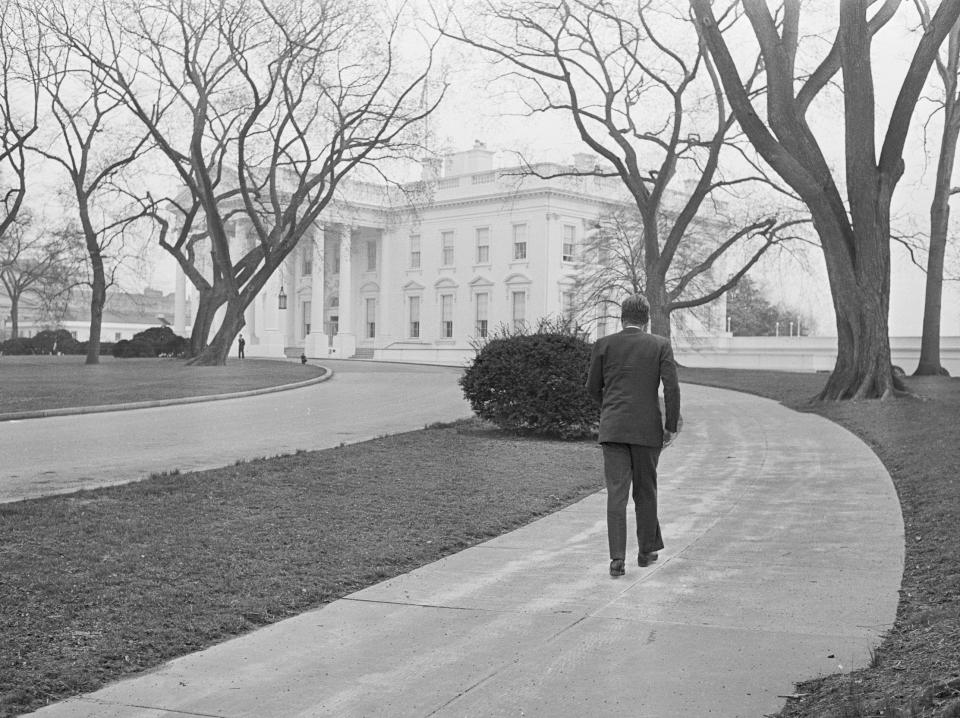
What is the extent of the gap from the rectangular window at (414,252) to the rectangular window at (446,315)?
3585 mm

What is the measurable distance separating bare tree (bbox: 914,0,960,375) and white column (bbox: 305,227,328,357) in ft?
148

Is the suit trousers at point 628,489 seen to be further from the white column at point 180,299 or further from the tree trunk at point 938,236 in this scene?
the white column at point 180,299

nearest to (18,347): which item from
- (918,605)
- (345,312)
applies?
(345,312)

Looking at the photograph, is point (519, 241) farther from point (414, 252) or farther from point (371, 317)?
point (371, 317)

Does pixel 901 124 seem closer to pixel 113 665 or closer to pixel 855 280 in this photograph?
pixel 855 280

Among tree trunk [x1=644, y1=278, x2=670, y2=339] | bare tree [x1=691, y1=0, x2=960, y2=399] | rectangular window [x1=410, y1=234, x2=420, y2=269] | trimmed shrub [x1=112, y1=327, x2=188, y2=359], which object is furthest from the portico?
bare tree [x1=691, y1=0, x2=960, y2=399]

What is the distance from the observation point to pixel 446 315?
8081cm

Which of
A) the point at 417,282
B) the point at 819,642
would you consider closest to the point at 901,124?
the point at 819,642

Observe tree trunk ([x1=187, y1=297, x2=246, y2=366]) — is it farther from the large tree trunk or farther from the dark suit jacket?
the dark suit jacket

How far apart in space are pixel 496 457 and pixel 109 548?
714cm

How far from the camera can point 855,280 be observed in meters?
25.0

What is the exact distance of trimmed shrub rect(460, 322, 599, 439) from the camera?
1692 cm

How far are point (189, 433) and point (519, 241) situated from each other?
58.8m

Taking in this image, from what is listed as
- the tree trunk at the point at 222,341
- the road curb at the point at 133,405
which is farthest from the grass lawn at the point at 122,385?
the tree trunk at the point at 222,341
